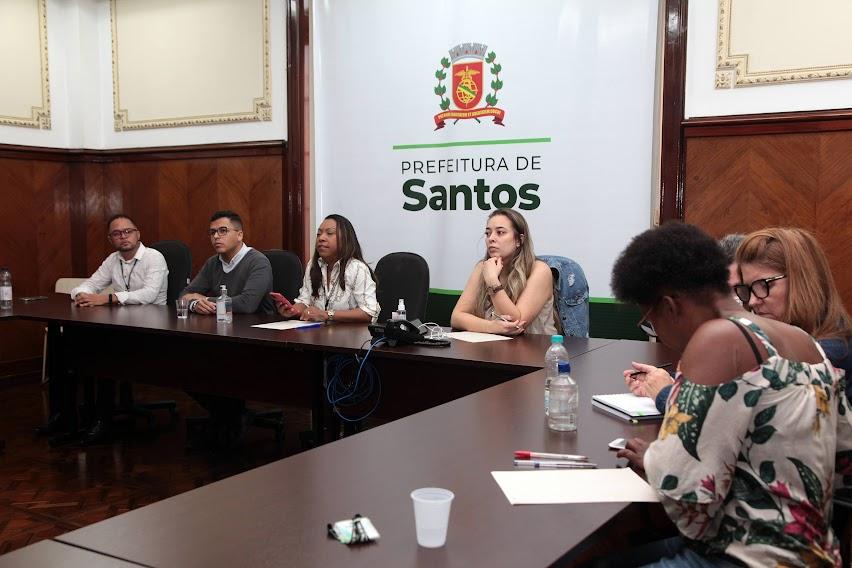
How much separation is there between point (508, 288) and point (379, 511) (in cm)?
234

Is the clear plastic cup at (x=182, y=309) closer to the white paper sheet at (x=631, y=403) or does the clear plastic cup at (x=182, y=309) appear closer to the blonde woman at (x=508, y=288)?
the blonde woman at (x=508, y=288)

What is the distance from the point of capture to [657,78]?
4461 mm

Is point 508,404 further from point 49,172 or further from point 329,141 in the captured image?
point 49,172

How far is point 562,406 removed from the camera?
1.91m

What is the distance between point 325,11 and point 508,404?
4235 millimetres

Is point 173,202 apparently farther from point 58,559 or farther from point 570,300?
point 58,559

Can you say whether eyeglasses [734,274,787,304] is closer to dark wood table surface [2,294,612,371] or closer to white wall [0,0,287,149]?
dark wood table surface [2,294,612,371]

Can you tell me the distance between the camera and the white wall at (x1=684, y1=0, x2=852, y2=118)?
4.20m

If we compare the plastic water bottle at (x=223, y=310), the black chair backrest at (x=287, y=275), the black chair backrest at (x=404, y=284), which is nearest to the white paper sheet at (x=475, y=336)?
the black chair backrest at (x=404, y=284)

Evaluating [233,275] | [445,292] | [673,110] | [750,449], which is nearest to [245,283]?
[233,275]

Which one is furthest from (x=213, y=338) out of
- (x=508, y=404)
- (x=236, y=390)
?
(x=508, y=404)

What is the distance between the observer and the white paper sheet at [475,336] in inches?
130

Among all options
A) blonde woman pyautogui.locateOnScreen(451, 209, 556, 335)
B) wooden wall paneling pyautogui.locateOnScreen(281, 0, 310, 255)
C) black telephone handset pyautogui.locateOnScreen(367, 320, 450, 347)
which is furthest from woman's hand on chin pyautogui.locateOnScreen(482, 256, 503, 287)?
wooden wall paneling pyautogui.locateOnScreen(281, 0, 310, 255)

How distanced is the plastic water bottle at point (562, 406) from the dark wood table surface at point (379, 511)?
3 centimetres
